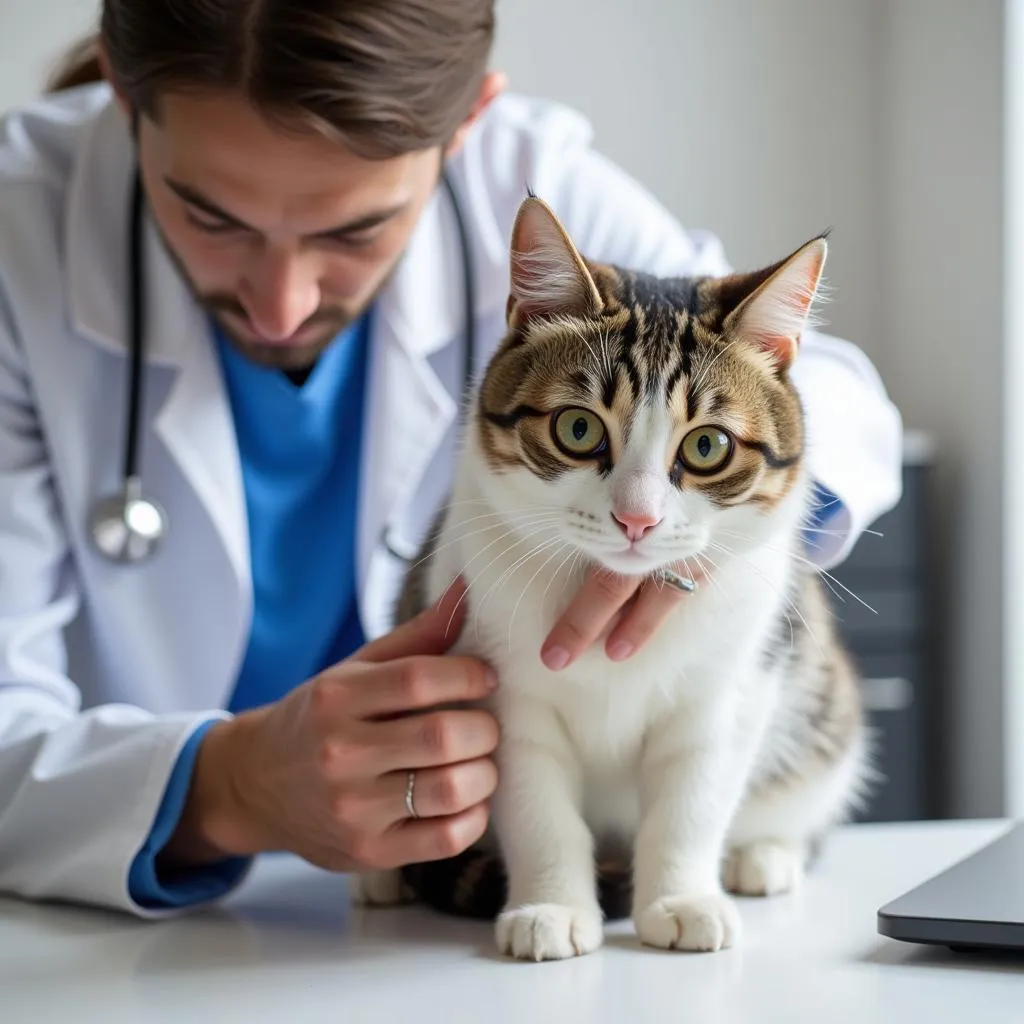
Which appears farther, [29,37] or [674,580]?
[29,37]

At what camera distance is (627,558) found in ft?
2.70

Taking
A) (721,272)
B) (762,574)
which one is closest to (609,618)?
(762,574)

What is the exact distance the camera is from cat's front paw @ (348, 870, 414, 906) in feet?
3.17

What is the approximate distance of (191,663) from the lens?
4.55ft

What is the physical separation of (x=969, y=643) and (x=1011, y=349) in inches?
23.5

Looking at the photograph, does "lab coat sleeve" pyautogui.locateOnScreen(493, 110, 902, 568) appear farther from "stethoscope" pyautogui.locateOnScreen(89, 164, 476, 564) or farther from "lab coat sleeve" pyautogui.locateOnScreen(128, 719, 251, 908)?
"lab coat sleeve" pyautogui.locateOnScreen(128, 719, 251, 908)

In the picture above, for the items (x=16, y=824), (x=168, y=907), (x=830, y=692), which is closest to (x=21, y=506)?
(x=16, y=824)

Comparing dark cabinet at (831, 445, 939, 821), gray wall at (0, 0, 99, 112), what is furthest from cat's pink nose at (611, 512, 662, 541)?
gray wall at (0, 0, 99, 112)

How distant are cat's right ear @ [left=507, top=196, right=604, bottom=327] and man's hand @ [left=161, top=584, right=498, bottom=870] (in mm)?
209

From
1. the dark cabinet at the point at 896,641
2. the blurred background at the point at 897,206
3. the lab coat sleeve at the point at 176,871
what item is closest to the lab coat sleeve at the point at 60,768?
the lab coat sleeve at the point at 176,871

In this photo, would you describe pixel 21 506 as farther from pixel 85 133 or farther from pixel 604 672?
pixel 604 672

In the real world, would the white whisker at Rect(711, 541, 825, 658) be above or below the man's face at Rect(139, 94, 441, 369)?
below

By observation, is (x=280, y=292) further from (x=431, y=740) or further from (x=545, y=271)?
(x=431, y=740)

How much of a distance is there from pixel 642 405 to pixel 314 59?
1.41ft
